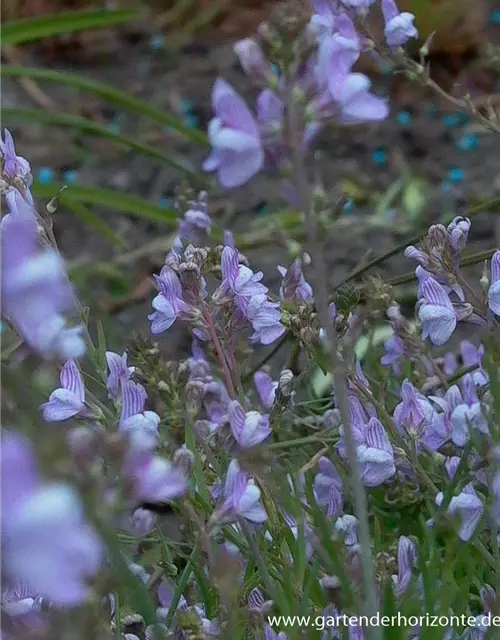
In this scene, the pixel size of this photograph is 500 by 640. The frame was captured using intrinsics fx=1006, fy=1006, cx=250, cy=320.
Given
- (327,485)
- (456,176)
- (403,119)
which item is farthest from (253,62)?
(403,119)

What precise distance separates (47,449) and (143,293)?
1.45 m

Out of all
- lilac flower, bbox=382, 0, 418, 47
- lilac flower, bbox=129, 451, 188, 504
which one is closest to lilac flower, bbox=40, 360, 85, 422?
lilac flower, bbox=129, 451, 188, 504

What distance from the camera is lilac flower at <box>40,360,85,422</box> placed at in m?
0.58

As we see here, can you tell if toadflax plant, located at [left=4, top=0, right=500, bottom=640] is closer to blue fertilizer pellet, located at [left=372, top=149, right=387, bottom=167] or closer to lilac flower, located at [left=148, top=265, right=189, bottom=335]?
lilac flower, located at [left=148, top=265, right=189, bottom=335]

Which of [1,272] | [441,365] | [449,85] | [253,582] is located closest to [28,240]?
[1,272]

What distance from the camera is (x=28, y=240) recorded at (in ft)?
1.15

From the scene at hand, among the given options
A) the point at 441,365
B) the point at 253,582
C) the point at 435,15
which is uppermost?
the point at 253,582

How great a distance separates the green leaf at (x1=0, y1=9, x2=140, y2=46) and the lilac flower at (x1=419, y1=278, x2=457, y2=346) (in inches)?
38.3

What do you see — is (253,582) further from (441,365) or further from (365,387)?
(441,365)

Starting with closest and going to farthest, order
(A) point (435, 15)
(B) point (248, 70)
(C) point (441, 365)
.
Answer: (B) point (248, 70)
(C) point (441, 365)
(A) point (435, 15)

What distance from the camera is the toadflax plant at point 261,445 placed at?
0.34 m

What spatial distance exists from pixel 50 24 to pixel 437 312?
1060 mm

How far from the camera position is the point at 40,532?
0.29 metres

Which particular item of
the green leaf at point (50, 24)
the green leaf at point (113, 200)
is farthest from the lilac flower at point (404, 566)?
the green leaf at point (50, 24)
